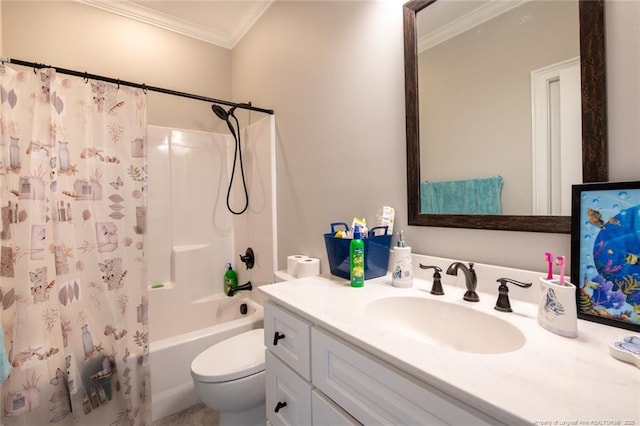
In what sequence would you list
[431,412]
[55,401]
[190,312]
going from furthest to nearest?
[190,312]
[55,401]
[431,412]

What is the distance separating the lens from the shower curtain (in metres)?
1.20

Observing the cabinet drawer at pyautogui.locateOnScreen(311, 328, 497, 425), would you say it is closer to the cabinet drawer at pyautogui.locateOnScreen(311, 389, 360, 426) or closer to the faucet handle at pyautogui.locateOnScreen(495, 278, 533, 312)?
the cabinet drawer at pyautogui.locateOnScreen(311, 389, 360, 426)

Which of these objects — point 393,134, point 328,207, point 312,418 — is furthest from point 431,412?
point 328,207

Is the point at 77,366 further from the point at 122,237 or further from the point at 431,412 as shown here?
the point at 431,412

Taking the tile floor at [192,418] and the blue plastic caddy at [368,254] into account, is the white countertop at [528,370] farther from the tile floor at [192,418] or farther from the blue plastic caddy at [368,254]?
the tile floor at [192,418]

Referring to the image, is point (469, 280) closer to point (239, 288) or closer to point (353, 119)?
point (353, 119)

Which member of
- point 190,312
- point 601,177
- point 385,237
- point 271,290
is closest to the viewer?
point 601,177

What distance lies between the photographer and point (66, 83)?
4.47ft

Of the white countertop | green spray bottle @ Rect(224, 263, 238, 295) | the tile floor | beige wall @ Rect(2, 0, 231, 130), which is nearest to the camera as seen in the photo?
the white countertop

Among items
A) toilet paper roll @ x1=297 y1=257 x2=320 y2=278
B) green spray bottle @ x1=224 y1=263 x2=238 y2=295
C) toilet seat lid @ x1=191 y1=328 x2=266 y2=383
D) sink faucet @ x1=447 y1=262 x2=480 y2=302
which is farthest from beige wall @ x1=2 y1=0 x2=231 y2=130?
sink faucet @ x1=447 y1=262 x2=480 y2=302

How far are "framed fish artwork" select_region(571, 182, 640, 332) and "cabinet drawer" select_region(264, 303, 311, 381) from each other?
711 mm

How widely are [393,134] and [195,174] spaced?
1.70 metres

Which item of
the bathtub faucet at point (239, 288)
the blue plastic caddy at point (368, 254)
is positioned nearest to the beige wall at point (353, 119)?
the blue plastic caddy at point (368, 254)

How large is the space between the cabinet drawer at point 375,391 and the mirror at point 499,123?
0.58 m
